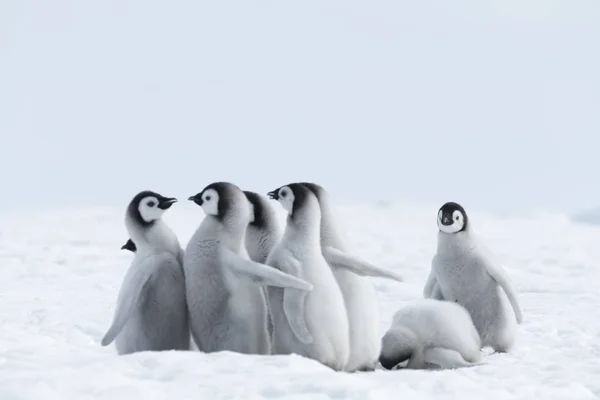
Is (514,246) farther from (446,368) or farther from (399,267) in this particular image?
(446,368)

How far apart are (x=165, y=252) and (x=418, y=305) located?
5.16 feet

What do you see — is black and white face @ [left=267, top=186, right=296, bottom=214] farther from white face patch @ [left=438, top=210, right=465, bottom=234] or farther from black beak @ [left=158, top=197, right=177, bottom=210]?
white face patch @ [left=438, top=210, right=465, bottom=234]

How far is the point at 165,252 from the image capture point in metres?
5.12

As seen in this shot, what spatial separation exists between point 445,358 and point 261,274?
1.30 meters

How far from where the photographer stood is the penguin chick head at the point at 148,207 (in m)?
5.18

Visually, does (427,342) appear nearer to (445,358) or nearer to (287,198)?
(445,358)

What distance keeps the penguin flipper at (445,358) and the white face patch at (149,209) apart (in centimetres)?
170

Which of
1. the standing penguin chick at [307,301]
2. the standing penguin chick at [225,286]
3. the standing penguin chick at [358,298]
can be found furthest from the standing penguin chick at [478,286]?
the standing penguin chick at [225,286]

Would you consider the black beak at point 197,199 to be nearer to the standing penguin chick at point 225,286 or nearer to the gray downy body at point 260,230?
the standing penguin chick at point 225,286

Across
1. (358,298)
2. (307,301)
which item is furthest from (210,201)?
(358,298)

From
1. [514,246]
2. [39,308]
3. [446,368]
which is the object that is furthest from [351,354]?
[514,246]

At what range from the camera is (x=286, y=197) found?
5.07 m

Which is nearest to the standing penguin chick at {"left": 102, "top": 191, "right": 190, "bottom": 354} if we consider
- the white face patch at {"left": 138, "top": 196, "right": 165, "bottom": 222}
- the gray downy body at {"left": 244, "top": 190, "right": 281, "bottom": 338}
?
the white face patch at {"left": 138, "top": 196, "right": 165, "bottom": 222}

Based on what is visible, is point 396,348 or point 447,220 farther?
point 447,220
